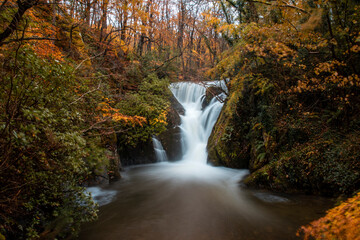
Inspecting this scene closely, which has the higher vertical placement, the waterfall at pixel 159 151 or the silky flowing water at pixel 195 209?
the waterfall at pixel 159 151

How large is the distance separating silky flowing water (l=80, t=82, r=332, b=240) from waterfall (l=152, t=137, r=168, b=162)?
1990 millimetres

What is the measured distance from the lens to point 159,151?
10.4 m

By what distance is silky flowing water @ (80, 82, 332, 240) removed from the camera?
3.63m

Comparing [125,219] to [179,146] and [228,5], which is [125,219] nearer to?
[179,146]

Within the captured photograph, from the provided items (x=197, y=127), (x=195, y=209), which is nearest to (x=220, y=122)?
(x=197, y=127)

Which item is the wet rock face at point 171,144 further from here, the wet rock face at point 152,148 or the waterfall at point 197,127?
the waterfall at point 197,127

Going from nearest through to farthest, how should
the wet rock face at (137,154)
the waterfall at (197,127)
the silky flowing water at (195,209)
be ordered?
the silky flowing water at (195,209) < the wet rock face at (137,154) < the waterfall at (197,127)

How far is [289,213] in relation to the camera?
167 inches

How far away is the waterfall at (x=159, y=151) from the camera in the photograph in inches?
404

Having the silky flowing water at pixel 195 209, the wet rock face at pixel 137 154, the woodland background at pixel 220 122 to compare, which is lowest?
the silky flowing water at pixel 195 209

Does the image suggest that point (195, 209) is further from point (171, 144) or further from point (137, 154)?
point (171, 144)

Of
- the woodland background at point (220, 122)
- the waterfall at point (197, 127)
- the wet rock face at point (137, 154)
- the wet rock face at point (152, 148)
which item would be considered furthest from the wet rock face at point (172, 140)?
the woodland background at point (220, 122)

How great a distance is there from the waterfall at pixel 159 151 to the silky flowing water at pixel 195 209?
1990 mm

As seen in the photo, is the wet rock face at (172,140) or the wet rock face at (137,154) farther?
the wet rock face at (172,140)
